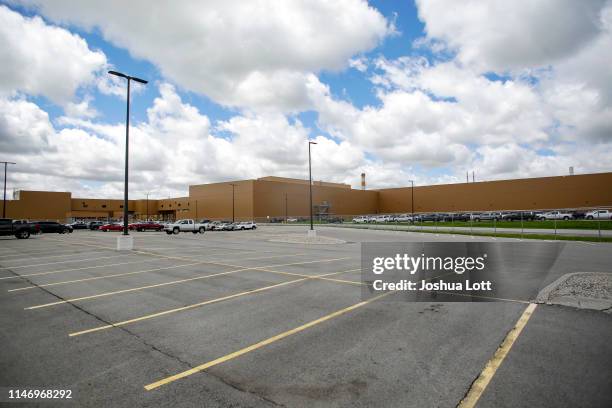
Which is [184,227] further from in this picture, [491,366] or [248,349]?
[491,366]

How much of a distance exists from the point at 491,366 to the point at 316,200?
87.7 metres

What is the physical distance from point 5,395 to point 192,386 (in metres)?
1.88

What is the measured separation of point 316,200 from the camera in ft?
301

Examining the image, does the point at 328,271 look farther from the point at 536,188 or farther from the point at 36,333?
the point at 536,188

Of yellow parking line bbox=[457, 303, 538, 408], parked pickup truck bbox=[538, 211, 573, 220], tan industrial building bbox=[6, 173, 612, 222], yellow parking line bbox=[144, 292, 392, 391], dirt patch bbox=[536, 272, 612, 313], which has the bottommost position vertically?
yellow parking line bbox=[144, 292, 392, 391]

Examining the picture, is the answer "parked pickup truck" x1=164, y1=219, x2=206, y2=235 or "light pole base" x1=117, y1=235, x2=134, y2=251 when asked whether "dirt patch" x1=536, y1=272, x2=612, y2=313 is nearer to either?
"light pole base" x1=117, y1=235, x2=134, y2=251

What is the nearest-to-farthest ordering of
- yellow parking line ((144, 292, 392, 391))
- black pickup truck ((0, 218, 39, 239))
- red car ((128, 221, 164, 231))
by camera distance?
yellow parking line ((144, 292, 392, 391)) < black pickup truck ((0, 218, 39, 239)) < red car ((128, 221, 164, 231))

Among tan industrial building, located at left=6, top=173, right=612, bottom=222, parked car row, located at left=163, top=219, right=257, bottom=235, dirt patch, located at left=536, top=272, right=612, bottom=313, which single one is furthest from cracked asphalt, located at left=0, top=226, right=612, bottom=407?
tan industrial building, located at left=6, top=173, right=612, bottom=222

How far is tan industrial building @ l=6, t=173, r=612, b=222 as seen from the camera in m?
74.2

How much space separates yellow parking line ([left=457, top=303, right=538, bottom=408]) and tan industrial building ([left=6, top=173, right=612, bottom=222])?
7117 centimetres

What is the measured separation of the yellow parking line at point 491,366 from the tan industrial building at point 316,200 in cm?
7117

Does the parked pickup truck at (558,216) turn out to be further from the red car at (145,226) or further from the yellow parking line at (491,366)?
the red car at (145,226)

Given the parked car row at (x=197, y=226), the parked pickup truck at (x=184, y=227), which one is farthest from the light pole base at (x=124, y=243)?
the parked pickup truck at (x=184, y=227)

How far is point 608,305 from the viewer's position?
21.1ft
